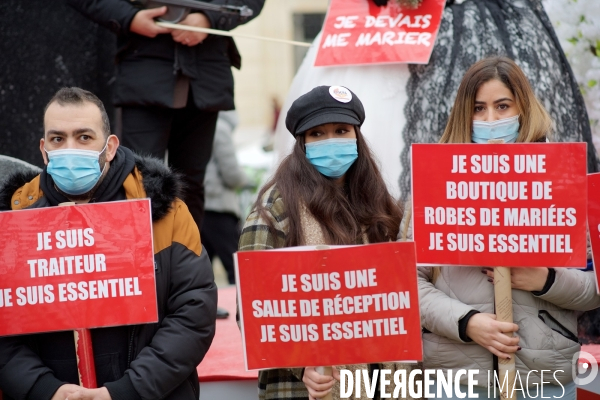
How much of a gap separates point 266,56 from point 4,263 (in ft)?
66.3

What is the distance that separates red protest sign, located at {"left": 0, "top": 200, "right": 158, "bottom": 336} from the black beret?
0.65m

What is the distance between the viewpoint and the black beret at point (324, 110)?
358 cm

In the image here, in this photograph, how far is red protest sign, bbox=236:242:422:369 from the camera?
313 cm

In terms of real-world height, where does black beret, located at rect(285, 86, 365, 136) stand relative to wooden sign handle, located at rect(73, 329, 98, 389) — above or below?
above

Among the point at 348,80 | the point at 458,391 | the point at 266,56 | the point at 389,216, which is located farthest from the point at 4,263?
the point at 266,56

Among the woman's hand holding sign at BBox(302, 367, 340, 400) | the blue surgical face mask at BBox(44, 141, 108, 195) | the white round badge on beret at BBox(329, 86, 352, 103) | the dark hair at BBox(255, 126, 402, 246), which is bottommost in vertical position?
the woman's hand holding sign at BBox(302, 367, 340, 400)

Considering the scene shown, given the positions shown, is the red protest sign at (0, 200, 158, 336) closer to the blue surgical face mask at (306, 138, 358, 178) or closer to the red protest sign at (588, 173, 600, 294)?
the blue surgical face mask at (306, 138, 358, 178)

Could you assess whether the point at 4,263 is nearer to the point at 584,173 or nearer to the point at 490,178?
the point at 490,178

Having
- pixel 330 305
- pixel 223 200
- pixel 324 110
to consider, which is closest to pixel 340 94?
pixel 324 110

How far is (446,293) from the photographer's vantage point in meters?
3.57

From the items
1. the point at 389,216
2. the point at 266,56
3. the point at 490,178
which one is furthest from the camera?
the point at 266,56

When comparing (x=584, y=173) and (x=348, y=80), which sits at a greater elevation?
(x=348, y=80)

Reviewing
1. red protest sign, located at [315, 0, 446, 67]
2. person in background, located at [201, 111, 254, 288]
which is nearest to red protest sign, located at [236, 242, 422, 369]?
red protest sign, located at [315, 0, 446, 67]

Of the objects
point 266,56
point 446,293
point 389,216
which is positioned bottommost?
point 446,293
